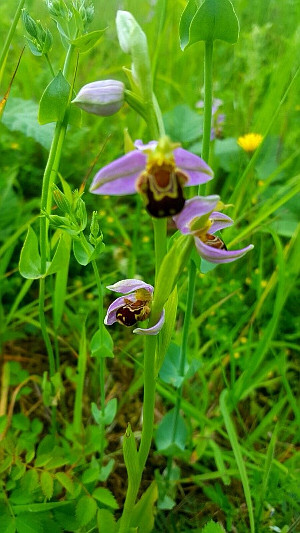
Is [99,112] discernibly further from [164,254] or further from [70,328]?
[70,328]

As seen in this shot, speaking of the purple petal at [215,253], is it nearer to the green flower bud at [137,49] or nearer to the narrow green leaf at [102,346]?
the green flower bud at [137,49]

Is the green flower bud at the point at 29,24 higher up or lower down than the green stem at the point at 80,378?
higher up

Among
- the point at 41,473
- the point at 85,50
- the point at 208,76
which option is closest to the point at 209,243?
the point at 208,76

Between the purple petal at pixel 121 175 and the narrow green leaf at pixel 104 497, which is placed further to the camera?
the narrow green leaf at pixel 104 497

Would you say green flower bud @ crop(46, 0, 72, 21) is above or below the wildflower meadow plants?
above

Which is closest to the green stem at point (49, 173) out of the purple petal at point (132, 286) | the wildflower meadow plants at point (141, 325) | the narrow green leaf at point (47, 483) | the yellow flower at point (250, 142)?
the wildflower meadow plants at point (141, 325)

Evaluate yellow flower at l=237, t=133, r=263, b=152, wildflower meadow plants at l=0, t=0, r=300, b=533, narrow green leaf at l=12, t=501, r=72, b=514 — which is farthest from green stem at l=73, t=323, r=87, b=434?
yellow flower at l=237, t=133, r=263, b=152

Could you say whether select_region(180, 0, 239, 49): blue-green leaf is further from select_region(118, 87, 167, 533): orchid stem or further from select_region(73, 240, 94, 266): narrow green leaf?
select_region(73, 240, 94, 266): narrow green leaf

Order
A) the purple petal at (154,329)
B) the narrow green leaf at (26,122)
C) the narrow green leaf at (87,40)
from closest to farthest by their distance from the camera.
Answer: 1. the purple petal at (154,329)
2. the narrow green leaf at (87,40)
3. the narrow green leaf at (26,122)
